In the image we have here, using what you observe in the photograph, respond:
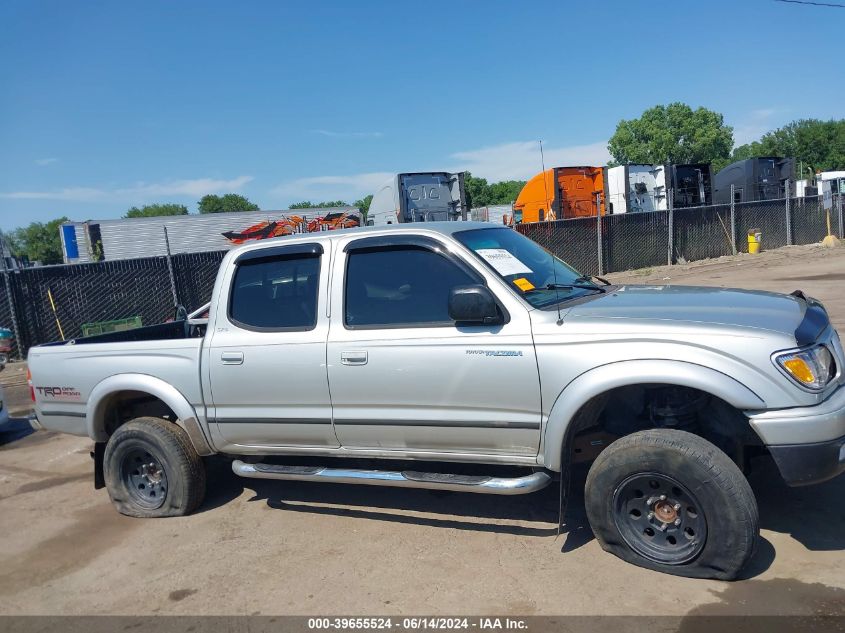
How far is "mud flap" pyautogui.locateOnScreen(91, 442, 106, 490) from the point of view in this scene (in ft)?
17.4

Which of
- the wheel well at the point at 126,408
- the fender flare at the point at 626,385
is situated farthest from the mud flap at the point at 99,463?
the fender flare at the point at 626,385

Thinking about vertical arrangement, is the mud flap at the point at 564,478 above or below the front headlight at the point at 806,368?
below

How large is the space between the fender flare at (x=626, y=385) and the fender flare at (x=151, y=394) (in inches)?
97.4

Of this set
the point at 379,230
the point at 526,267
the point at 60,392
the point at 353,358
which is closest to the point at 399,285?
the point at 379,230

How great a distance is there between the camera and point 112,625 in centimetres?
364

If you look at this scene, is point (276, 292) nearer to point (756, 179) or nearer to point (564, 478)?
point (564, 478)

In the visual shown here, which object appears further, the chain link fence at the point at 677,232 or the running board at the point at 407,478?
the chain link fence at the point at 677,232

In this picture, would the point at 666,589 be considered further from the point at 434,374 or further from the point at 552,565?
the point at 434,374

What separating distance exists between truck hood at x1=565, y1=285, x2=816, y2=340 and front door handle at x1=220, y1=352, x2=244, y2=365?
7.08 ft

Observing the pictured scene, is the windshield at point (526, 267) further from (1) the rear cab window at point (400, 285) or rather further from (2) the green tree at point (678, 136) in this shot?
(2) the green tree at point (678, 136)

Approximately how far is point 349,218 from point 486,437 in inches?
1235

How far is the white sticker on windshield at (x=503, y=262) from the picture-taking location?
4.09 m

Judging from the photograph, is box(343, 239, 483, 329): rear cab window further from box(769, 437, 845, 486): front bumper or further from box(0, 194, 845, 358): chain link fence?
box(0, 194, 845, 358): chain link fence

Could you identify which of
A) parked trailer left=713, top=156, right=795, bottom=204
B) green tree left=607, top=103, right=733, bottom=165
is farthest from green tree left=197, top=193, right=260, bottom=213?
parked trailer left=713, top=156, right=795, bottom=204
